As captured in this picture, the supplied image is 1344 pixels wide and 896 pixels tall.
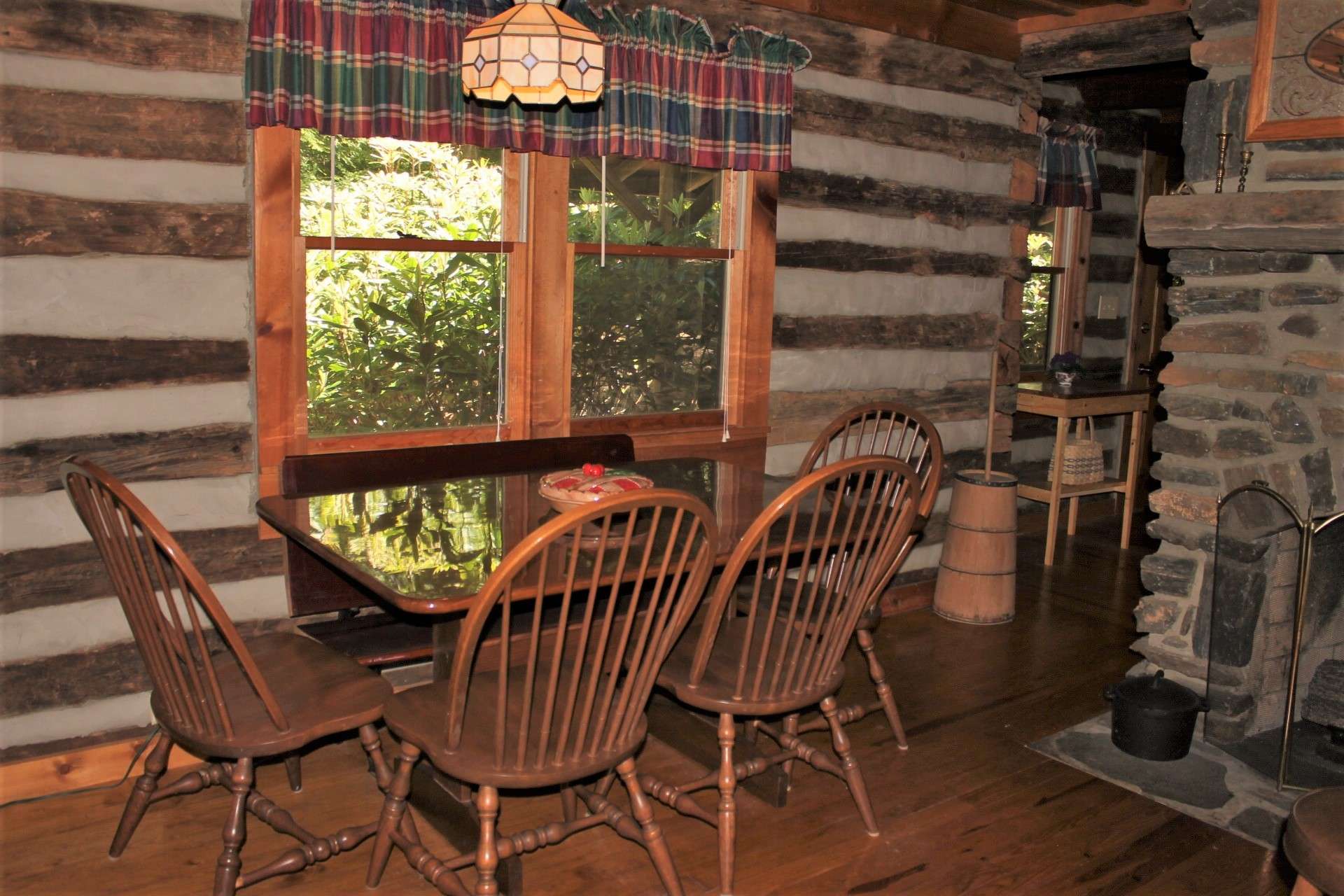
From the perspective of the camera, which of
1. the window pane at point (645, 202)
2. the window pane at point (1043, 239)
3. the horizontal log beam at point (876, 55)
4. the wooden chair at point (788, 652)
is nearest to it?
the wooden chair at point (788, 652)

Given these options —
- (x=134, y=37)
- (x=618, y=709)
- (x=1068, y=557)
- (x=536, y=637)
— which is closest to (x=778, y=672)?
(x=618, y=709)

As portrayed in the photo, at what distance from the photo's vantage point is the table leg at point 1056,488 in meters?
5.71

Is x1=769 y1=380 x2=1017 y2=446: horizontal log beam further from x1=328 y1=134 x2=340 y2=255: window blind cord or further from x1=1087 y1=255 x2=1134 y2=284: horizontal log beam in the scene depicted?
x1=1087 y1=255 x2=1134 y2=284: horizontal log beam

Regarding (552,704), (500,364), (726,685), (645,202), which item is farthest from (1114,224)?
(552,704)

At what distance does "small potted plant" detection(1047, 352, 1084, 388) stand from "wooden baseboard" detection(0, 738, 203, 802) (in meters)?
4.55

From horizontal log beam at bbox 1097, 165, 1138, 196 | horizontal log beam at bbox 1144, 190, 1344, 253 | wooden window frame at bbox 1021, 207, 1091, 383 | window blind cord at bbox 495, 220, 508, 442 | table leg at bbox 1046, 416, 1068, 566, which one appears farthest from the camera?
horizontal log beam at bbox 1097, 165, 1138, 196

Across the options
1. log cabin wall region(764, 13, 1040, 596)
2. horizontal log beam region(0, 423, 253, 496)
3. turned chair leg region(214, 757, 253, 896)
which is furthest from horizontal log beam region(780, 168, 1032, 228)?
turned chair leg region(214, 757, 253, 896)

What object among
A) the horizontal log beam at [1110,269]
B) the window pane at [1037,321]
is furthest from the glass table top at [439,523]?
the horizontal log beam at [1110,269]

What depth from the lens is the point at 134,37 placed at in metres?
2.89

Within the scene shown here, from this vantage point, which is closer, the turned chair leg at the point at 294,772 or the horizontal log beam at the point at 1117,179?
the turned chair leg at the point at 294,772

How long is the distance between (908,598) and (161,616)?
331cm

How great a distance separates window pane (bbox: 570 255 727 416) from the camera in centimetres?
392

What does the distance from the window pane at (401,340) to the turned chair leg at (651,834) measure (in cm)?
150

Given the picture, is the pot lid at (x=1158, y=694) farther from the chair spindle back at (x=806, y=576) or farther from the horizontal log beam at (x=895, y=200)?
the horizontal log beam at (x=895, y=200)
